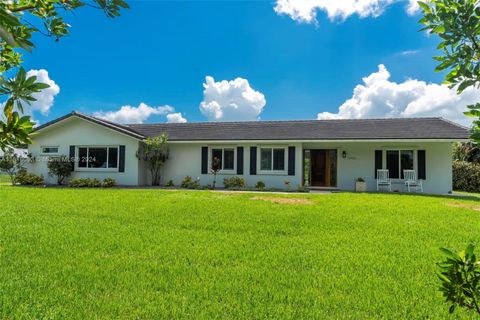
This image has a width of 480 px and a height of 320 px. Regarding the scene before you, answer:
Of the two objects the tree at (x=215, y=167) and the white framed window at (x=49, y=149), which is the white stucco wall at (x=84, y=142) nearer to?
the white framed window at (x=49, y=149)

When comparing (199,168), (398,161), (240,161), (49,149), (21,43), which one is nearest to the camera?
(21,43)

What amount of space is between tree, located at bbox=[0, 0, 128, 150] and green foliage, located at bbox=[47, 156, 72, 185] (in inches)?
747

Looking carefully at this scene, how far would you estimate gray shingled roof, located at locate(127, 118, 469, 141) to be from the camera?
1672 cm

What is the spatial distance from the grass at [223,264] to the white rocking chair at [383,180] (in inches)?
323

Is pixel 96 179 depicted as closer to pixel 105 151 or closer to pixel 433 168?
pixel 105 151

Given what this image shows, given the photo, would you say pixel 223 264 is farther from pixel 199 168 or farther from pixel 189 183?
pixel 199 168

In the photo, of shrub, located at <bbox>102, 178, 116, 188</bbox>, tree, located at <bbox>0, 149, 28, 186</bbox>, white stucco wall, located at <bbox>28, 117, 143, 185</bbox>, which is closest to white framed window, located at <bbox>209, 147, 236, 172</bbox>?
white stucco wall, located at <bbox>28, 117, 143, 185</bbox>

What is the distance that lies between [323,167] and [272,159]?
3.64 metres

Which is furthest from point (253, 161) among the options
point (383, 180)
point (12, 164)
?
point (12, 164)

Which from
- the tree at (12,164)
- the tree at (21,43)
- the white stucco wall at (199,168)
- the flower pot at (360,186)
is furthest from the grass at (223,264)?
the tree at (12,164)

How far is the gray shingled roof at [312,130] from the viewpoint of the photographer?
1672 centimetres

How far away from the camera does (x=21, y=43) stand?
1368 mm

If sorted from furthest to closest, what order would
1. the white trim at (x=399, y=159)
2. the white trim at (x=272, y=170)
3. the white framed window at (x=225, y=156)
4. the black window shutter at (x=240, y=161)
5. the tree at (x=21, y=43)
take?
the white framed window at (x=225, y=156), the black window shutter at (x=240, y=161), the white trim at (x=272, y=170), the white trim at (x=399, y=159), the tree at (x=21, y=43)

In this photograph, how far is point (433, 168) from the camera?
55.4 feet
